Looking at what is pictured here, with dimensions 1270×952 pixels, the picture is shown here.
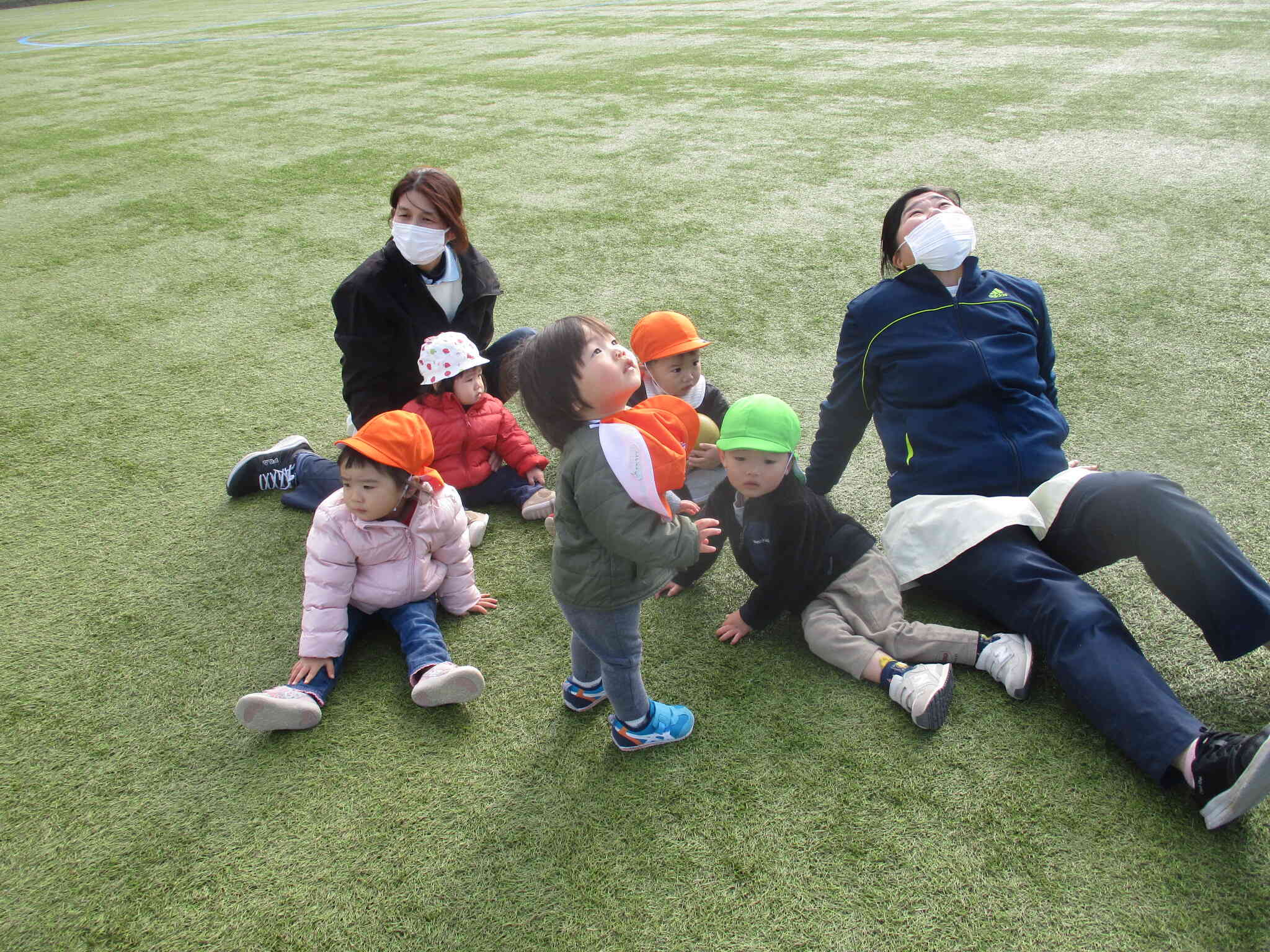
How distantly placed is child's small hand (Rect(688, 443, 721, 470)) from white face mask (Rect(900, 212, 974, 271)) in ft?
2.77

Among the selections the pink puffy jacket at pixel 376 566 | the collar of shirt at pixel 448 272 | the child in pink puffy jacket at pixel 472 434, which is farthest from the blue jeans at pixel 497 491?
the collar of shirt at pixel 448 272

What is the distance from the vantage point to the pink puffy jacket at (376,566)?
8.05ft

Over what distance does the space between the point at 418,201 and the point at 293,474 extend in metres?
1.11

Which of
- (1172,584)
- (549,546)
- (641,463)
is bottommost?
(549,546)

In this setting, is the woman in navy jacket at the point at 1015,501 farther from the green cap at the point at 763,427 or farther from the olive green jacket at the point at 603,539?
the olive green jacket at the point at 603,539

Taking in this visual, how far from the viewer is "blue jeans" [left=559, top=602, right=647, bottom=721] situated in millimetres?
2010

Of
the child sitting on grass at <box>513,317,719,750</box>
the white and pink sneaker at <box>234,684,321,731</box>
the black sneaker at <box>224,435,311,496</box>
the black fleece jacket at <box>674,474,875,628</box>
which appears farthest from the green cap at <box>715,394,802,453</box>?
the black sneaker at <box>224,435,311,496</box>

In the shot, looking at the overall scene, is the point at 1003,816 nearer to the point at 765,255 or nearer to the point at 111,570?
the point at 111,570

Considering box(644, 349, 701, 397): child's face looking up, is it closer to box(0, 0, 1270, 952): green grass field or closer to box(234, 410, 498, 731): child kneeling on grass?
box(0, 0, 1270, 952): green grass field

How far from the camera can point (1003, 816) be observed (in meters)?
1.98

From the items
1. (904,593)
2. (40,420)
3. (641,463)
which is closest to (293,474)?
(40,420)

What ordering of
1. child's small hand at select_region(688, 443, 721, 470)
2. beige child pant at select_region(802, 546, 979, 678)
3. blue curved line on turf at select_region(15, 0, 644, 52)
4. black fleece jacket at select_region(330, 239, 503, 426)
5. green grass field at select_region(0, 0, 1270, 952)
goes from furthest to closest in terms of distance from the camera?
blue curved line on turf at select_region(15, 0, 644, 52) < black fleece jacket at select_region(330, 239, 503, 426) < child's small hand at select_region(688, 443, 721, 470) < beige child pant at select_region(802, 546, 979, 678) < green grass field at select_region(0, 0, 1270, 952)

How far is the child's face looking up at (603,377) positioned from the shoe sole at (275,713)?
3.56 feet

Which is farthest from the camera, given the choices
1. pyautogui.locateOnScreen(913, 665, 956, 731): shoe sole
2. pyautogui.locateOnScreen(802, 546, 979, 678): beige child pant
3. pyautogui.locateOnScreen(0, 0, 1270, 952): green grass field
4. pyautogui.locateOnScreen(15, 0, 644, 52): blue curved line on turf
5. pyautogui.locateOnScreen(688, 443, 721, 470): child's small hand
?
pyautogui.locateOnScreen(15, 0, 644, 52): blue curved line on turf
